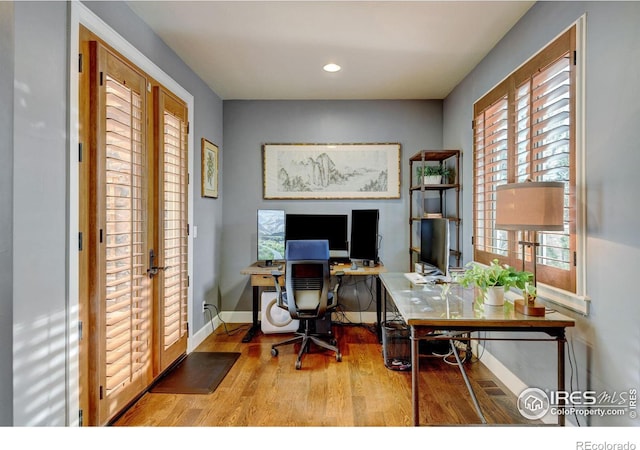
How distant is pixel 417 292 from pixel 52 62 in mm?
2473

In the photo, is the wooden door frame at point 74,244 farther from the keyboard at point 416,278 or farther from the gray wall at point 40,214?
the keyboard at point 416,278

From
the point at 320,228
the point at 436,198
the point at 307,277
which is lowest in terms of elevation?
the point at 307,277

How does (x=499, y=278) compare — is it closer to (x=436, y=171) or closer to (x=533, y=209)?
(x=533, y=209)

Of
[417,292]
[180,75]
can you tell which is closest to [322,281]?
[417,292]

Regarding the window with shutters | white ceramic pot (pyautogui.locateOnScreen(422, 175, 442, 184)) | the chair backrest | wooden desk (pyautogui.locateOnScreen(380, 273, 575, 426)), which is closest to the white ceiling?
the window with shutters

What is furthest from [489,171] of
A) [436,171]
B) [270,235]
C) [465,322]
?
[270,235]

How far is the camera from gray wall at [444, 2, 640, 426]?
151 cm

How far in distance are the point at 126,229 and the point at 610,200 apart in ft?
8.93

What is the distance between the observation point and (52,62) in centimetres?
167

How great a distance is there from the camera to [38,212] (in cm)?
159

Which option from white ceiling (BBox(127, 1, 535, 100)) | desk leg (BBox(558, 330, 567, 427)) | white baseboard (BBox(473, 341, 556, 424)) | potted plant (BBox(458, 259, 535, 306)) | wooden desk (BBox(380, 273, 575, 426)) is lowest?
white baseboard (BBox(473, 341, 556, 424))

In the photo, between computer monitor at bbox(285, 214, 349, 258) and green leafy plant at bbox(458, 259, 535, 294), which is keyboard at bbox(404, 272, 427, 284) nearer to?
green leafy plant at bbox(458, 259, 535, 294)

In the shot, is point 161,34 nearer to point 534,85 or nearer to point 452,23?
point 452,23

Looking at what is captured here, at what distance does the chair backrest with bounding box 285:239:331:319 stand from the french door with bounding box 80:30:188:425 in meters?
0.98
